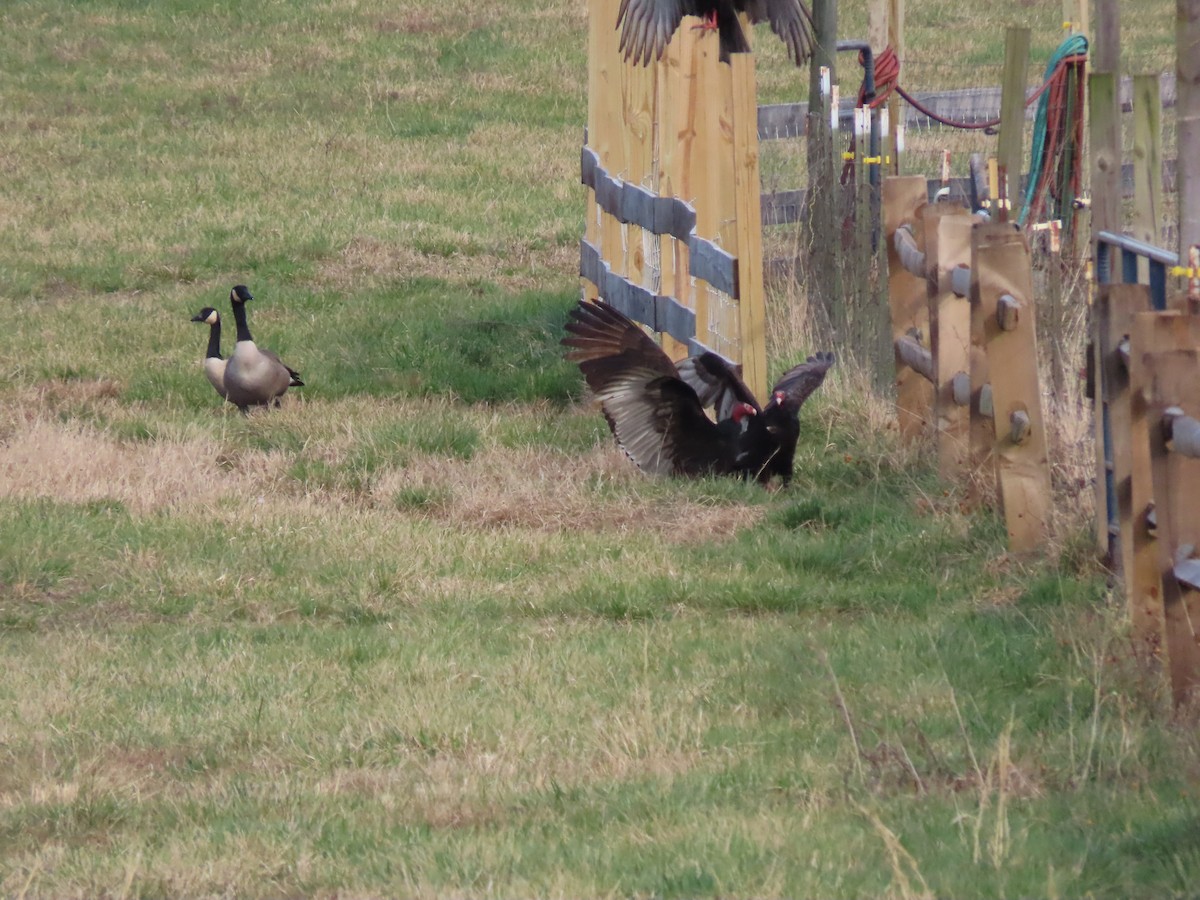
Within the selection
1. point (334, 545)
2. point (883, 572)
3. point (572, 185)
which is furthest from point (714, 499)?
point (572, 185)

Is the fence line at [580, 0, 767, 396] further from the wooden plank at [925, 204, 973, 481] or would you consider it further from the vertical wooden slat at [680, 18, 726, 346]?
the wooden plank at [925, 204, 973, 481]

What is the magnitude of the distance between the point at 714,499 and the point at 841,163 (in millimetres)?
4021

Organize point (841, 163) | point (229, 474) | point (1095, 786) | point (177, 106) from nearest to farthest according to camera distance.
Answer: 1. point (1095, 786)
2. point (229, 474)
3. point (841, 163)
4. point (177, 106)

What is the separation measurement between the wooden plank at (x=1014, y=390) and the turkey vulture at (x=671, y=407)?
64.0 inches

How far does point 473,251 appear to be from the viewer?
16.5m

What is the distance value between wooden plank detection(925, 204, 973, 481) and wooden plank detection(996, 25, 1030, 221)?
2.39m

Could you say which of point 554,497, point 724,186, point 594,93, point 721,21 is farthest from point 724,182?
point 594,93

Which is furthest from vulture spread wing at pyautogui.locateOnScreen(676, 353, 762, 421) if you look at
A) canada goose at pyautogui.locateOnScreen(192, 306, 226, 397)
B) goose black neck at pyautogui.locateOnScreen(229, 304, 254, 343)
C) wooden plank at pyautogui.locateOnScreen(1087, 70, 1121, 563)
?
goose black neck at pyautogui.locateOnScreen(229, 304, 254, 343)

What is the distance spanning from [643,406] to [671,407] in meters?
0.16

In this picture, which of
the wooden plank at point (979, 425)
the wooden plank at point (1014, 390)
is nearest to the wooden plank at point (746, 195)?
the wooden plank at point (979, 425)

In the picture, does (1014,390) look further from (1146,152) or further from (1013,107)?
(1013,107)

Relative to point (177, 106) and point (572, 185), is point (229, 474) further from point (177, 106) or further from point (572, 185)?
point (177, 106)

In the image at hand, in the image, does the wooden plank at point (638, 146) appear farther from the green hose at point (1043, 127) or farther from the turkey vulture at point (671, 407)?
the green hose at point (1043, 127)

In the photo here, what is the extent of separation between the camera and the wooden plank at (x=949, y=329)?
25.3 feet
